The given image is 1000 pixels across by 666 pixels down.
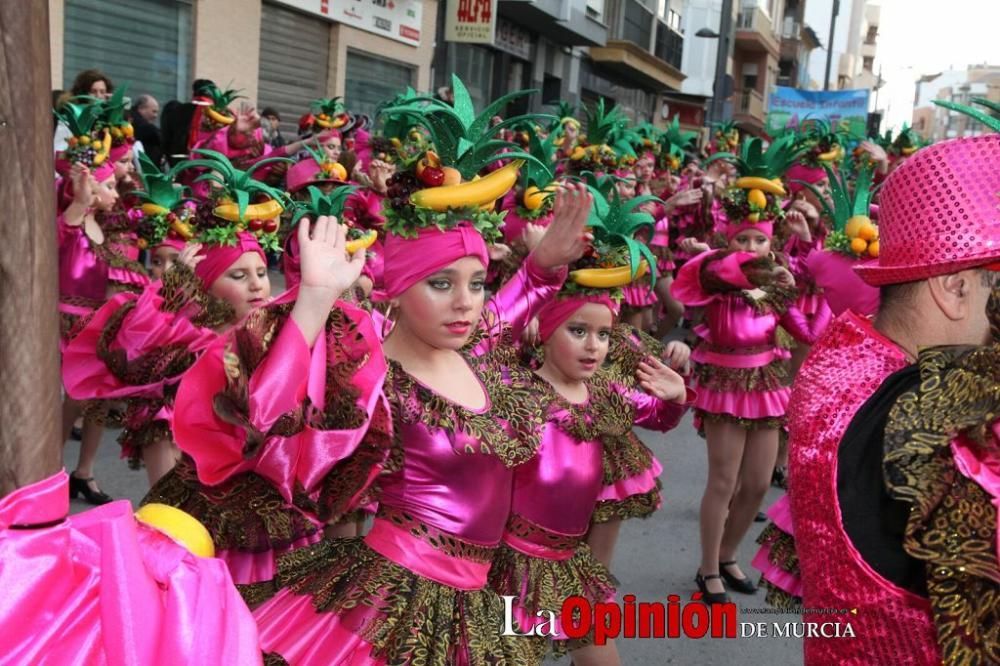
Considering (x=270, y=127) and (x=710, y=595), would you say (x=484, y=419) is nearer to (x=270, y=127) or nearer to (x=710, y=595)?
(x=710, y=595)

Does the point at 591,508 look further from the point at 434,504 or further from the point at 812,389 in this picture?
the point at 812,389

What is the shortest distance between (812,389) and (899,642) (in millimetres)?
534

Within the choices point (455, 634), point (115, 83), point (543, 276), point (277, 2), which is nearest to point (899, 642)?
point (455, 634)

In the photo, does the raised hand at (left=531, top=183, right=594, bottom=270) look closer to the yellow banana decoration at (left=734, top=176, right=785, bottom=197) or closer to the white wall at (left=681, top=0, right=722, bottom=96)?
the yellow banana decoration at (left=734, top=176, right=785, bottom=197)

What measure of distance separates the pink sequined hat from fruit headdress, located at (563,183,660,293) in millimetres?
1958

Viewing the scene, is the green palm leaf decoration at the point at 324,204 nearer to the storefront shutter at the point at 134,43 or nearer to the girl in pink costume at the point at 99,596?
the girl in pink costume at the point at 99,596

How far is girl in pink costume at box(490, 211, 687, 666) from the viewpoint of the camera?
365 cm

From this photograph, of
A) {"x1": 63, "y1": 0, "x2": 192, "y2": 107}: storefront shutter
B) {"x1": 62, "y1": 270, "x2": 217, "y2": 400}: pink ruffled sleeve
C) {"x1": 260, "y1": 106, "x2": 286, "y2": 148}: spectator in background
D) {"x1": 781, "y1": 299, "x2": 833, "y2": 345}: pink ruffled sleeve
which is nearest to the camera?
{"x1": 62, "y1": 270, "x2": 217, "y2": 400}: pink ruffled sleeve

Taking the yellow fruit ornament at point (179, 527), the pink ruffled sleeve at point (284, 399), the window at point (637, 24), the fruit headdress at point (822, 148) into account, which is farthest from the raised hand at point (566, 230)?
the window at point (637, 24)

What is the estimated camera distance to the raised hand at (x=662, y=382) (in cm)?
398

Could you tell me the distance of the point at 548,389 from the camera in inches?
153

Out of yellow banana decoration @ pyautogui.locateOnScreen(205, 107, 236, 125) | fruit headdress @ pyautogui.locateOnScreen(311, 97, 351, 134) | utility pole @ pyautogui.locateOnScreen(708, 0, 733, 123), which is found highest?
utility pole @ pyautogui.locateOnScreen(708, 0, 733, 123)

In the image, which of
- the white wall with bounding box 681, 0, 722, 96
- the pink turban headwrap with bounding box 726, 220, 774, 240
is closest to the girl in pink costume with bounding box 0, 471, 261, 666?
the pink turban headwrap with bounding box 726, 220, 774, 240

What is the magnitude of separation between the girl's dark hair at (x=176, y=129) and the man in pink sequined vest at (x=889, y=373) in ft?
31.5
